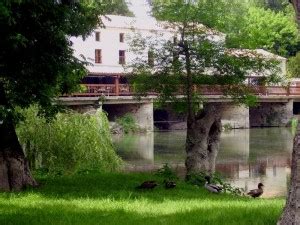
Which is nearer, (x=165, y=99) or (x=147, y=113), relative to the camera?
(x=165, y=99)

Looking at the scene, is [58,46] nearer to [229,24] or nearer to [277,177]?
[229,24]

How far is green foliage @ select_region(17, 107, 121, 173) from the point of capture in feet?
50.6

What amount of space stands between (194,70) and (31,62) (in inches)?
278

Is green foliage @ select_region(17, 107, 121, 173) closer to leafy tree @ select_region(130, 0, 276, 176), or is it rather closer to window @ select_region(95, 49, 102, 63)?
leafy tree @ select_region(130, 0, 276, 176)

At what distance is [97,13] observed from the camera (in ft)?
36.7

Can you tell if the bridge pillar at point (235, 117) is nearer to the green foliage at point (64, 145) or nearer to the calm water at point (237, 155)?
the calm water at point (237, 155)

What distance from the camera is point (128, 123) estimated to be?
42.8m

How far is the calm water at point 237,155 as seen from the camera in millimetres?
22305

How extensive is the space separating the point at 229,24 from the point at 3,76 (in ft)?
24.9

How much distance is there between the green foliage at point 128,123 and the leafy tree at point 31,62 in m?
32.1

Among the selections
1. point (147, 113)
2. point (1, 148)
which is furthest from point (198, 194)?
point (147, 113)

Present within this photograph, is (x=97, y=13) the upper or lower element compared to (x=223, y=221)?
upper

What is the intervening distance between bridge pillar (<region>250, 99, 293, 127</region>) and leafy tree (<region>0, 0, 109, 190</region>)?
1651 inches

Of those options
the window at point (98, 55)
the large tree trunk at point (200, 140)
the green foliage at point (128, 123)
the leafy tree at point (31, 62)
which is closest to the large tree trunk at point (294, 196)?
the leafy tree at point (31, 62)
